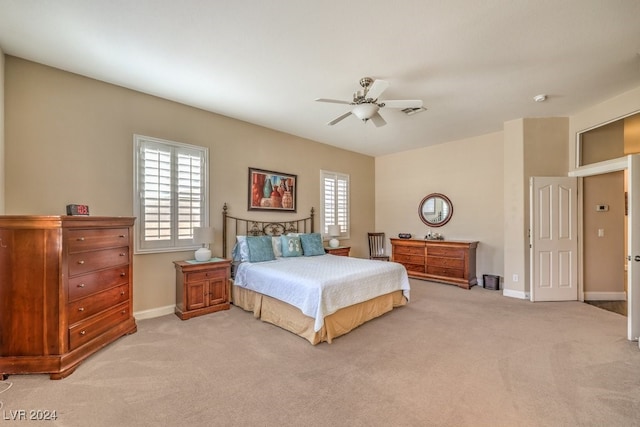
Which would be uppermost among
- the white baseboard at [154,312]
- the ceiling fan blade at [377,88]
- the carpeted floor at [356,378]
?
the ceiling fan blade at [377,88]

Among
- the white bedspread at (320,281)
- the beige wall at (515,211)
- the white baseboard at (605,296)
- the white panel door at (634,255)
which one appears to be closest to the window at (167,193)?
the white bedspread at (320,281)

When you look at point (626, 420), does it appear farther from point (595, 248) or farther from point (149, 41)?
point (149, 41)

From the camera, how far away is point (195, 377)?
241cm

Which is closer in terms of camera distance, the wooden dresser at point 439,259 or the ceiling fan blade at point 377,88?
the ceiling fan blade at point 377,88

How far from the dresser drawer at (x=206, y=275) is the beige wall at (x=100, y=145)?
0.48 meters

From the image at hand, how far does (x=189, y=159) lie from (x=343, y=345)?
345cm

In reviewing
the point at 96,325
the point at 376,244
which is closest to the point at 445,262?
the point at 376,244

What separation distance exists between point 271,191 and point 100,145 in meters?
2.65

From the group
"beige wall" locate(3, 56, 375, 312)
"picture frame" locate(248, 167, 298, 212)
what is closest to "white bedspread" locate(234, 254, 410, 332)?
"beige wall" locate(3, 56, 375, 312)

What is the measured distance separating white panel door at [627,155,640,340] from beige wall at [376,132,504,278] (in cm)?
238

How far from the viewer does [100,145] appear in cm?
354

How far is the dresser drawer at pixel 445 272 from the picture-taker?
5.55 metres

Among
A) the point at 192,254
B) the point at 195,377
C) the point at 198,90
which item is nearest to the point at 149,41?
the point at 198,90

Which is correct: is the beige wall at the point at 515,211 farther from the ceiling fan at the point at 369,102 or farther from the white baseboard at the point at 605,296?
the ceiling fan at the point at 369,102
